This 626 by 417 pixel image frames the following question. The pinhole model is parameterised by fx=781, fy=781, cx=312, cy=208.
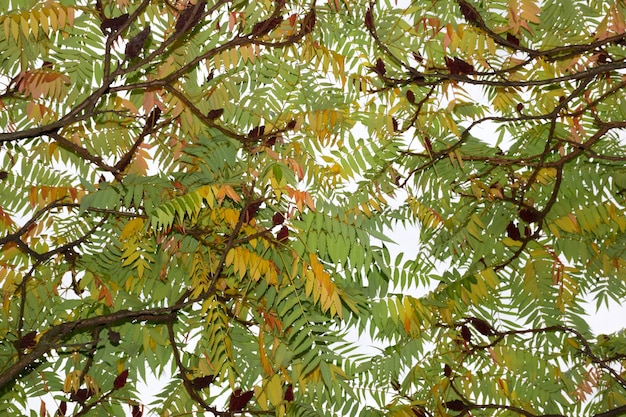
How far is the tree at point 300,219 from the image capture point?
2633 millimetres

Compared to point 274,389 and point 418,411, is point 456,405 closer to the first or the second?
point 418,411

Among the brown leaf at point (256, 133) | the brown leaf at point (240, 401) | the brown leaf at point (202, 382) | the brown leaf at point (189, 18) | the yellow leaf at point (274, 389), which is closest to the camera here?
the brown leaf at point (189, 18)

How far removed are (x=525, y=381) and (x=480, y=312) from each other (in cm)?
36

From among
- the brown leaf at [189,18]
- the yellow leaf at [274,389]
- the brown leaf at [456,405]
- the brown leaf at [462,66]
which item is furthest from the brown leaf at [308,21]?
the brown leaf at [456,405]

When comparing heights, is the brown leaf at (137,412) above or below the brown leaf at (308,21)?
below

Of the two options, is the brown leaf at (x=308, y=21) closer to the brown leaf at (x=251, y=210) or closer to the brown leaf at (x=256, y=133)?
the brown leaf at (x=256, y=133)

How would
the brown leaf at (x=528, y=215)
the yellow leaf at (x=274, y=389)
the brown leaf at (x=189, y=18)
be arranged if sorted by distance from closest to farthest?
the brown leaf at (x=189, y=18) → the yellow leaf at (x=274, y=389) → the brown leaf at (x=528, y=215)

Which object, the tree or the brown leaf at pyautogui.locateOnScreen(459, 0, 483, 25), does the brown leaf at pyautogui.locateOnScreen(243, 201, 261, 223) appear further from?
the brown leaf at pyautogui.locateOnScreen(459, 0, 483, 25)

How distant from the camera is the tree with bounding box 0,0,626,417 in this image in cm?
263

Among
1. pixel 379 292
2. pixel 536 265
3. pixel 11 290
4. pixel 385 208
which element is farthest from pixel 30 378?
pixel 536 265

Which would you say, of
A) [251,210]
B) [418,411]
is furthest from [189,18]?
[418,411]

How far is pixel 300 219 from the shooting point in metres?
3.01

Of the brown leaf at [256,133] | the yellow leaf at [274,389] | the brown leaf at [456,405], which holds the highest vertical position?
the brown leaf at [256,133]

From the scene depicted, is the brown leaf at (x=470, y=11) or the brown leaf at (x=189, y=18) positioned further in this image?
the brown leaf at (x=470, y=11)
